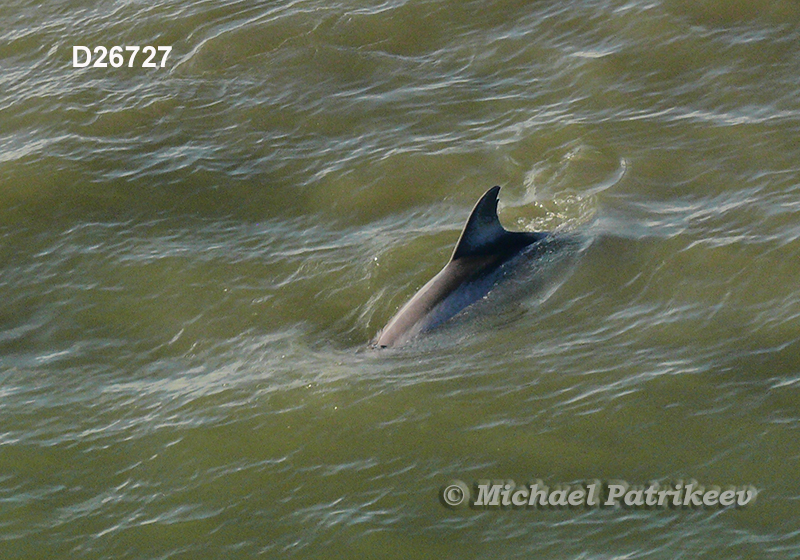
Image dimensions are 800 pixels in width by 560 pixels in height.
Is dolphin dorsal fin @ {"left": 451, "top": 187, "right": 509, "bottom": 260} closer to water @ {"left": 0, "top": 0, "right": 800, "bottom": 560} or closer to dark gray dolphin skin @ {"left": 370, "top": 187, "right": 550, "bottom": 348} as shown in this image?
dark gray dolphin skin @ {"left": 370, "top": 187, "right": 550, "bottom": 348}

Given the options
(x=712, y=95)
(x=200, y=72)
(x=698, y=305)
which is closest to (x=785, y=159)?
(x=712, y=95)

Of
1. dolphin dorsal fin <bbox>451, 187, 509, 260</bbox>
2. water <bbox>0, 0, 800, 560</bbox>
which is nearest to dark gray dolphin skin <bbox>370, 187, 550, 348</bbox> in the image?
dolphin dorsal fin <bbox>451, 187, 509, 260</bbox>

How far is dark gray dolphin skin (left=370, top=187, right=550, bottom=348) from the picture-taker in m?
13.4

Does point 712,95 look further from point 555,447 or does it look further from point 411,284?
point 555,447

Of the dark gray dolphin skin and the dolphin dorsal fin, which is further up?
the dolphin dorsal fin

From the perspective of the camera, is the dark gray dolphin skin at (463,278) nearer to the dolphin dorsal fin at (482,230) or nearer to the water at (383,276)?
the dolphin dorsal fin at (482,230)

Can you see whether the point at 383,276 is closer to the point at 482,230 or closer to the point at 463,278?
the point at 463,278

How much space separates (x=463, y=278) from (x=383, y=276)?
1596 mm

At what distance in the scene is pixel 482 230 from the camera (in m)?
13.6

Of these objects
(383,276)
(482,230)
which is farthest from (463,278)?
(383,276)

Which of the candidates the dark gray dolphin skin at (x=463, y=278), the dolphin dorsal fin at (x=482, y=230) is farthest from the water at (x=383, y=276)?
the dolphin dorsal fin at (x=482, y=230)

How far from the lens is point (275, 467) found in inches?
468

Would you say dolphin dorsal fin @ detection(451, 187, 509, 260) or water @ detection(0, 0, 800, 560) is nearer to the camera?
water @ detection(0, 0, 800, 560)

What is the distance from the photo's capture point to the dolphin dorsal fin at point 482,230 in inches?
527
